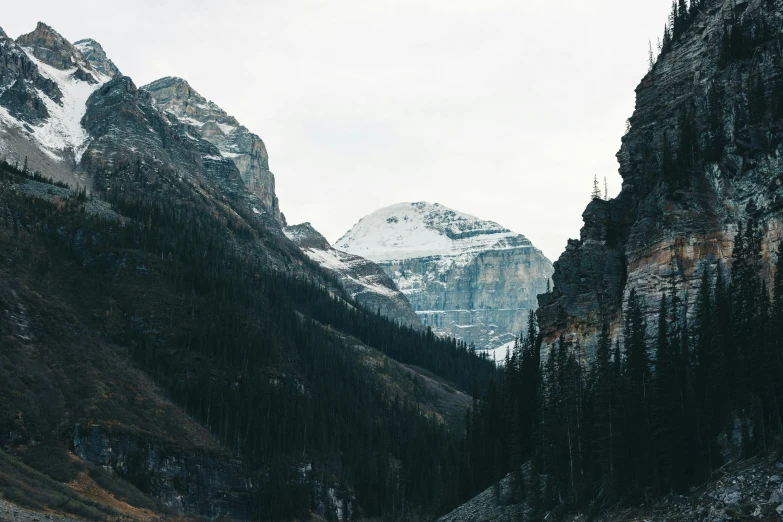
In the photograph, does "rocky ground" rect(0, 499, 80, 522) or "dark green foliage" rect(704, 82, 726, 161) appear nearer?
"rocky ground" rect(0, 499, 80, 522)

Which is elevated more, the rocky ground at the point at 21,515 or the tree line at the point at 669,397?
the tree line at the point at 669,397

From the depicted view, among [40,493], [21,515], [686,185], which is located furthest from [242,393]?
[686,185]

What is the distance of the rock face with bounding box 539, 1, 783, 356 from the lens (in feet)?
293

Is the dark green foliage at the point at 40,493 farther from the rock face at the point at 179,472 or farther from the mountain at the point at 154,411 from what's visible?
the rock face at the point at 179,472

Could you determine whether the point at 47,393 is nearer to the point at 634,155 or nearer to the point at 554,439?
the point at 554,439

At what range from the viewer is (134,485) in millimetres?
135750

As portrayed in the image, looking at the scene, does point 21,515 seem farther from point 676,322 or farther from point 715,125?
point 715,125

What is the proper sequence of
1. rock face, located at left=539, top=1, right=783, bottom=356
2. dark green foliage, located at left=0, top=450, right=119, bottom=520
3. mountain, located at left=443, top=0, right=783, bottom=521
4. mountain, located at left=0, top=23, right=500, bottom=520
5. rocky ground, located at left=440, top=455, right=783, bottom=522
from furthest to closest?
mountain, located at left=0, top=23, right=500, bottom=520
dark green foliage, located at left=0, top=450, right=119, bottom=520
rock face, located at left=539, top=1, right=783, bottom=356
mountain, located at left=443, top=0, right=783, bottom=521
rocky ground, located at left=440, top=455, right=783, bottom=522

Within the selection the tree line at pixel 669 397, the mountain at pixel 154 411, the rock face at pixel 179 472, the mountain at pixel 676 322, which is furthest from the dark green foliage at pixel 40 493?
the tree line at pixel 669 397

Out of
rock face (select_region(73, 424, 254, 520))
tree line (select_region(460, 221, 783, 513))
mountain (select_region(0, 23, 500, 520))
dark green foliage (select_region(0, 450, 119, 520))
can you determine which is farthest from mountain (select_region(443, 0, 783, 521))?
rock face (select_region(73, 424, 254, 520))

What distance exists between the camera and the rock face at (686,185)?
89.4m

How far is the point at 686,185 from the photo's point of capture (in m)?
96.7

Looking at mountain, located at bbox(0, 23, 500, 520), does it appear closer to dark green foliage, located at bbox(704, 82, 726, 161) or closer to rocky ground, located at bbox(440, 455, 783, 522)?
rocky ground, located at bbox(440, 455, 783, 522)

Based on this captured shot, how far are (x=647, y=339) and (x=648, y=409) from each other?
12.3m
